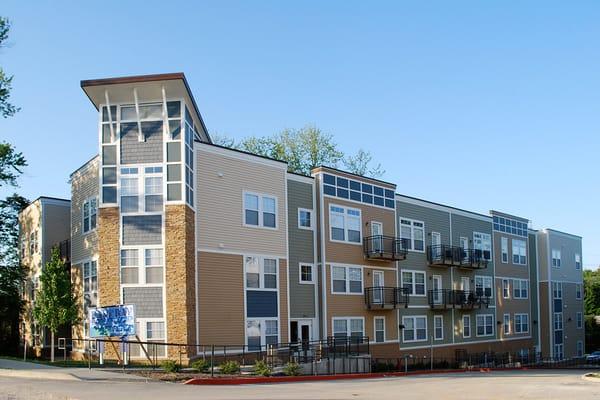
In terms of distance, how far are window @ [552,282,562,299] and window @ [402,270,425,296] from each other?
20.9 metres

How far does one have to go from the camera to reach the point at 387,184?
41938 mm

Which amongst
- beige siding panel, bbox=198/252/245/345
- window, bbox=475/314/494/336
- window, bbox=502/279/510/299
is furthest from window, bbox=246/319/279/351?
window, bbox=502/279/510/299

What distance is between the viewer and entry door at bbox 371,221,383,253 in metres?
39.8

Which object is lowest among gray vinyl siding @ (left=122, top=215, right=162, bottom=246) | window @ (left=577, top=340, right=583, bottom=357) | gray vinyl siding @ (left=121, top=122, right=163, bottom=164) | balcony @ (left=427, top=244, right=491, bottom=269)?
window @ (left=577, top=340, right=583, bottom=357)

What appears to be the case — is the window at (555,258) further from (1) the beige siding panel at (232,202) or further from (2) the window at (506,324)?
(1) the beige siding panel at (232,202)

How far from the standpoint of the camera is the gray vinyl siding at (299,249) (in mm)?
35094

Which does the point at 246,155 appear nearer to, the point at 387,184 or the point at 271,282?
the point at 271,282

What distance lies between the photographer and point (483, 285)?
169 feet

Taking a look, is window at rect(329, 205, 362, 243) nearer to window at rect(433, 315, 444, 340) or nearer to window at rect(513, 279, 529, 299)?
window at rect(433, 315, 444, 340)

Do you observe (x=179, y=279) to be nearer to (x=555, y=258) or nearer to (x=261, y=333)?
(x=261, y=333)

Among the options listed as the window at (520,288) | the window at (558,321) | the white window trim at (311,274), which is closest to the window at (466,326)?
the window at (520,288)

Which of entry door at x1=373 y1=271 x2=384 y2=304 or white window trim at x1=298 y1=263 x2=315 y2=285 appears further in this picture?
entry door at x1=373 y1=271 x2=384 y2=304

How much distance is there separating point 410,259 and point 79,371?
25.6 metres

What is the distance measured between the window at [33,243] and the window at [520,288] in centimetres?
3654
